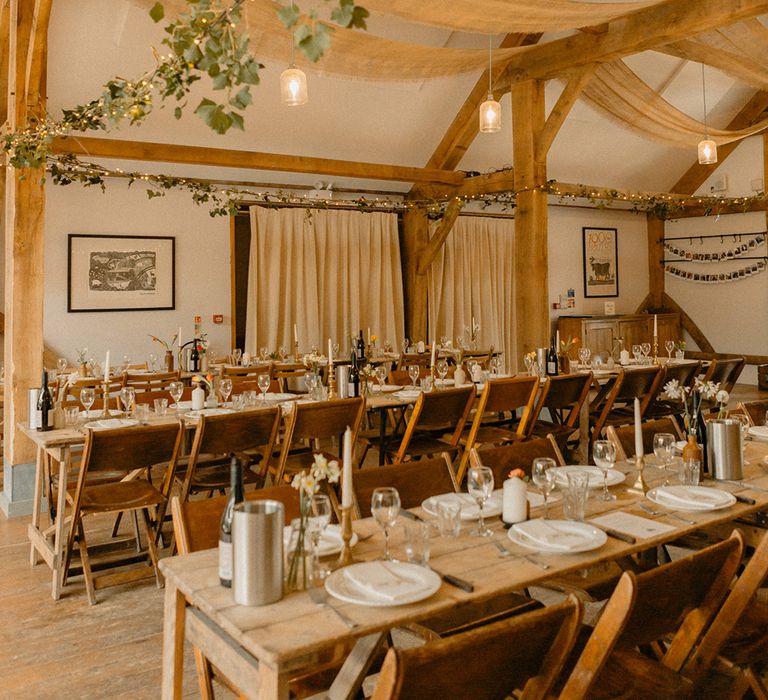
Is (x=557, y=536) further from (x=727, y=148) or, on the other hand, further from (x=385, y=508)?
(x=727, y=148)

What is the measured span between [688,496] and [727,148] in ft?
36.8

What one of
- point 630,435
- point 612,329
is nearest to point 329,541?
point 630,435

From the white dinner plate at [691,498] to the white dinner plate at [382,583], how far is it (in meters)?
1.07

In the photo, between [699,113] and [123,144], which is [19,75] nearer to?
[123,144]

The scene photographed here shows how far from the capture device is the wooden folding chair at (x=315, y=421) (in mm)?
4113

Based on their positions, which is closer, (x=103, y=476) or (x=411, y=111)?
(x=103, y=476)

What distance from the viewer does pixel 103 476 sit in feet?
14.3

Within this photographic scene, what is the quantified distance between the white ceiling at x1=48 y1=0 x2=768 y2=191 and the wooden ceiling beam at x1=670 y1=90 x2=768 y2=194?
0.17m

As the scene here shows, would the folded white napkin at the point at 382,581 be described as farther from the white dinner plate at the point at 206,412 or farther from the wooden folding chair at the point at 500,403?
the wooden folding chair at the point at 500,403

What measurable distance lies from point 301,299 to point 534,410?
527cm

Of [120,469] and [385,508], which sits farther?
[120,469]

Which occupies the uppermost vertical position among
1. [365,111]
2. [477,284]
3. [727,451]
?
[365,111]

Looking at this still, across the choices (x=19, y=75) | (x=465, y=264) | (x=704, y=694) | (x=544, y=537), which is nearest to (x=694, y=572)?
(x=544, y=537)

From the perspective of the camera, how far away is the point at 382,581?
1846mm
